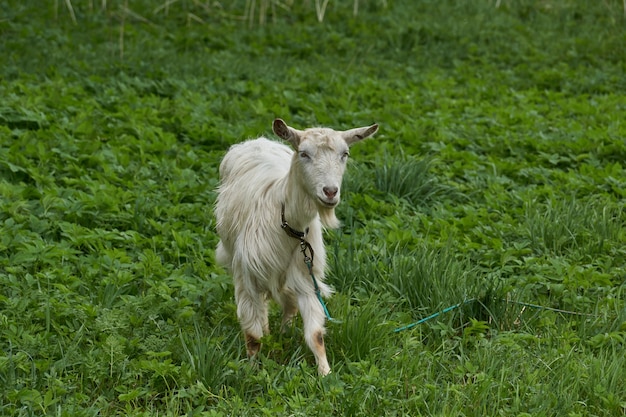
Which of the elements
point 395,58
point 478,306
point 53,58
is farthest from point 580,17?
point 478,306

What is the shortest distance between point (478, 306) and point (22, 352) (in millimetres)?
2436

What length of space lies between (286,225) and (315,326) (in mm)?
538

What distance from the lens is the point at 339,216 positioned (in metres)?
6.84

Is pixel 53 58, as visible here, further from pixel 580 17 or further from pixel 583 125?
pixel 580 17

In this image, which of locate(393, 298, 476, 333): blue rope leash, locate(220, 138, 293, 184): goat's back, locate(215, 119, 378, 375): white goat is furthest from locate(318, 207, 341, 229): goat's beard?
locate(393, 298, 476, 333): blue rope leash

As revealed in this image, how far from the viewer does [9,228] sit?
19.6 feet

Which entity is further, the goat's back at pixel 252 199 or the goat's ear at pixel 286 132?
the goat's back at pixel 252 199

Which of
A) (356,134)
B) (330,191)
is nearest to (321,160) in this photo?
(330,191)

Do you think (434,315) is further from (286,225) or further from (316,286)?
(286,225)

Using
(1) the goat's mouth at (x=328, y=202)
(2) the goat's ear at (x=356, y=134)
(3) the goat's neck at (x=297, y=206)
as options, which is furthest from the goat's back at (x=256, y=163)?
(1) the goat's mouth at (x=328, y=202)

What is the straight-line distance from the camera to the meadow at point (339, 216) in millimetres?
4406

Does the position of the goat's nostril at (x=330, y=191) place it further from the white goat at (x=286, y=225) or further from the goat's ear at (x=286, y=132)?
the goat's ear at (x=286, y=132)

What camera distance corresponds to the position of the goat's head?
4.56m

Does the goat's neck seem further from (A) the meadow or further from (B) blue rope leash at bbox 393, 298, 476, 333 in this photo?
(B) blue rope leash at bbox 393, 298, 476, 333
